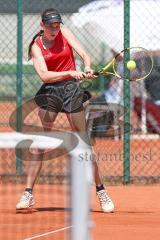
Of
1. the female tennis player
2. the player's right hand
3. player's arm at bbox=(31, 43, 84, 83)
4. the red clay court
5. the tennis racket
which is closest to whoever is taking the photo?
the red clay court

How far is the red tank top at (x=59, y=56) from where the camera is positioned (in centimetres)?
789

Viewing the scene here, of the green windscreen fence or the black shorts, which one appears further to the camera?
the green windscreen fence

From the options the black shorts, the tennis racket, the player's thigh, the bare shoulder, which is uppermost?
the tennis racket

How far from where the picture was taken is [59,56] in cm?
790

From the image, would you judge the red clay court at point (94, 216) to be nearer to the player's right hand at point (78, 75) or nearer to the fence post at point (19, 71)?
the fence post at point (19, 71)

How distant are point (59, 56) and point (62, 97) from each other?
0.39 m

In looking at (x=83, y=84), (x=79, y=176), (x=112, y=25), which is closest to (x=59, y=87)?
(x=83, y=84)

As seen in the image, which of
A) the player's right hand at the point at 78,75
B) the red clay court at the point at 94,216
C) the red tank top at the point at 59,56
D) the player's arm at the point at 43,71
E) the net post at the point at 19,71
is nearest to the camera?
the red clay court at the point at 94,216

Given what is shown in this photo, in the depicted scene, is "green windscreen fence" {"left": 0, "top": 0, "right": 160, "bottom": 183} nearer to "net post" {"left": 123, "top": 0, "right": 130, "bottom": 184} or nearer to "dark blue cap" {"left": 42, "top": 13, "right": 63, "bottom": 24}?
"net post" {"left": 123, "top": 0, "right": 130, "bottom": 184}

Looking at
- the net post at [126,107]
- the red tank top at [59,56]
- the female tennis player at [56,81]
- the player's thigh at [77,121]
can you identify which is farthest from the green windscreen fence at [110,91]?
the red tank top at [59,56]

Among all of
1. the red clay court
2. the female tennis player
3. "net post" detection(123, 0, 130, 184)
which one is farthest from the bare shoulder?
"net post" detection(123, 0, 130, 184)

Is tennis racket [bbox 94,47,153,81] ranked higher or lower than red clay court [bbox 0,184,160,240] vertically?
higher

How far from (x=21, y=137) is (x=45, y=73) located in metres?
3.41

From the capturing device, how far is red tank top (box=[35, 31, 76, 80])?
7887 mm
